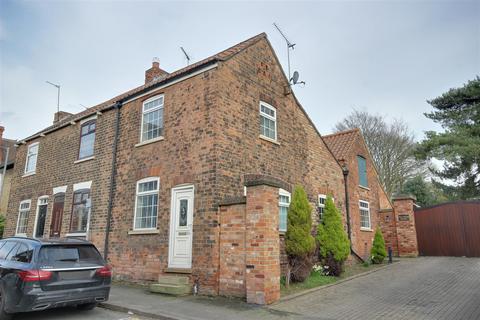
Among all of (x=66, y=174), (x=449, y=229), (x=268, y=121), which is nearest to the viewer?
(x=268, y=121)

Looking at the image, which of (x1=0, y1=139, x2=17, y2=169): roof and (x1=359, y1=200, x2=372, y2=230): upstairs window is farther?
(x1=0, y1=139, x2=17, y2=169): roof

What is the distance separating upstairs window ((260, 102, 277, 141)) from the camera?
12.3 meters

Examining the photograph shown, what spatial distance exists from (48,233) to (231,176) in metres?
9.80

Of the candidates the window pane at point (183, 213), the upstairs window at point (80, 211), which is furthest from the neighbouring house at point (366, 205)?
the upstairs window at point (80, 211)

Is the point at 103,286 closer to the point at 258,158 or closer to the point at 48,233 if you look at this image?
the point at 258,158

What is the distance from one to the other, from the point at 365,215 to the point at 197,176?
446 inches

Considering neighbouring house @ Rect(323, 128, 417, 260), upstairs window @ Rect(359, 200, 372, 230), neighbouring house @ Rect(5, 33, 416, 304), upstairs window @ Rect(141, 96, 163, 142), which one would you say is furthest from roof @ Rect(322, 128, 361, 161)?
upstairs window @ Rect(141, 96, 163, 142)

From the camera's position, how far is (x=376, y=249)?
52.7 ft

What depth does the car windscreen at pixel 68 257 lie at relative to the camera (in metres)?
6.69

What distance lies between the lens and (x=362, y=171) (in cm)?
1859

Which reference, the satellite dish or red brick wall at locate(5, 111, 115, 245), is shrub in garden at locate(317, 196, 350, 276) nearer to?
the satellite dish

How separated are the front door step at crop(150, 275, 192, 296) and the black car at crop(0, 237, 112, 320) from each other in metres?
2.10

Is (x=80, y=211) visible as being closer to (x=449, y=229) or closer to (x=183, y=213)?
(x=183, y=213)

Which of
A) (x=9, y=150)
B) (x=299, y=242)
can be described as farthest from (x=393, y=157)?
(x=9, y=150)
